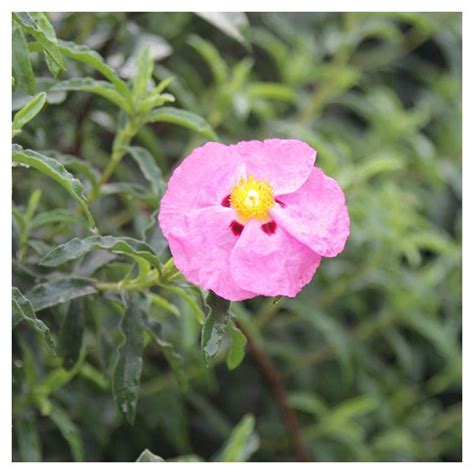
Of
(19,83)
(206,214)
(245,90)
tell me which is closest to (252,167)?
(206,214)

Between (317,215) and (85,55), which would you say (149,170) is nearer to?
(85,55)

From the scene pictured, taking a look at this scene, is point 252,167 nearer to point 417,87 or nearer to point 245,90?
point 245,90

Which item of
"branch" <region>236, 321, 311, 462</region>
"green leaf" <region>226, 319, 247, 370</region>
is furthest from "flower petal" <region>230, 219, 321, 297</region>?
"branch" <region>236, 321, 311, 462</region>

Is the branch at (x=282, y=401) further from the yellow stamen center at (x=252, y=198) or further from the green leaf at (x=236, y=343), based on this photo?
the yellow stamen center at (x=252, y=198)

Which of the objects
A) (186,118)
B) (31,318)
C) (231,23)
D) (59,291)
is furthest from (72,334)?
(231,23)

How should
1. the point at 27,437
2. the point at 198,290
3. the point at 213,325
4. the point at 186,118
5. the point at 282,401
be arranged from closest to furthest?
the point at 213,325 → the point at 198,290 → the point at 186,118 → the point at 27,437 → the point at 282,401
